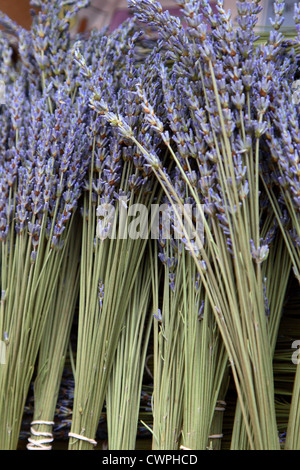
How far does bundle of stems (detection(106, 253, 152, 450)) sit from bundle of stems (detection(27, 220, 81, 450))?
0.14 metres

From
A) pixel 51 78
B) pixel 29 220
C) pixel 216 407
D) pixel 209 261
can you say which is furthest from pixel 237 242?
pixel 51 78

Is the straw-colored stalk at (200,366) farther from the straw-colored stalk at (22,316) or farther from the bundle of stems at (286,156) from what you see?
the straw-colored stalk at (22,316)

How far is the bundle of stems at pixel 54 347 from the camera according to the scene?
105cm

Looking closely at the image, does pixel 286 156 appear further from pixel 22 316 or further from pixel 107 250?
pixel 22 316

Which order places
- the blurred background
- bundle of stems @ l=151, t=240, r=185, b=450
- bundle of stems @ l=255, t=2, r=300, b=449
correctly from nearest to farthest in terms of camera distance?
1. bundle of stems @ l=255, t=2, r=300, b=449
2. bundle of stems @ l=151, t=240, r=185, b=450
3. the blurred background

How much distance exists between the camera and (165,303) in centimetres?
102

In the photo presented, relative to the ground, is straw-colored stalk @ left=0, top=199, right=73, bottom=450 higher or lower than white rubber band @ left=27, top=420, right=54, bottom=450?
higher

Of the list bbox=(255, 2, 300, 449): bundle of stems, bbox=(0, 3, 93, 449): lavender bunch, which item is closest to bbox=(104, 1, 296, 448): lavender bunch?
bbox=(255, 2, 300, 449): bundle of stems

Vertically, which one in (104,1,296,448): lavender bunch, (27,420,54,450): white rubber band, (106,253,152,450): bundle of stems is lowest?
(27,420,54,450): white rubber band

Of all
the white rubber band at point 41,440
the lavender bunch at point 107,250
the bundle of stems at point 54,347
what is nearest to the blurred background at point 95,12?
the lavender bunch at point 107,250

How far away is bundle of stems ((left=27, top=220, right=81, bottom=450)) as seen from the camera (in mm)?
1052

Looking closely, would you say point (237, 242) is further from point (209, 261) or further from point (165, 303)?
point (165, 303)

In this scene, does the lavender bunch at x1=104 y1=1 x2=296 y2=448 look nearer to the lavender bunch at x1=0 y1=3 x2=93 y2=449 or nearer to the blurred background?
the lavender bunch at x1=0 y1=3 x2=93 y2=449
